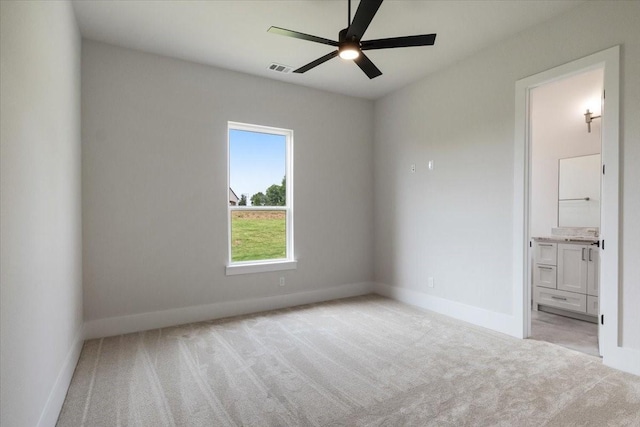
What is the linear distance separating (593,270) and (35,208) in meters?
5.03

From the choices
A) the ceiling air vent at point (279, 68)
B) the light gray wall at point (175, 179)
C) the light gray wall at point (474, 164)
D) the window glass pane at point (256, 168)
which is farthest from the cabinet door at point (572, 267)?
the ceiling air vent at point (279, 68)

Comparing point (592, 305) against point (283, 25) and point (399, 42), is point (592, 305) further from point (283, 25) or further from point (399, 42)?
point (283, 25)

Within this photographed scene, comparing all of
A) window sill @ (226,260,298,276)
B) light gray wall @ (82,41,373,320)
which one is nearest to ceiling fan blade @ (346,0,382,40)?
light gray wall @ (82,41,373,320)

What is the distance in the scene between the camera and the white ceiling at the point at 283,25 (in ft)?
9.25

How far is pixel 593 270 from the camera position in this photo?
12.3ft

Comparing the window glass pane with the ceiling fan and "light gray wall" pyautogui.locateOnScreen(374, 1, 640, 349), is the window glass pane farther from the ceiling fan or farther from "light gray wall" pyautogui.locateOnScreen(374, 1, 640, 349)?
the ceiling fan

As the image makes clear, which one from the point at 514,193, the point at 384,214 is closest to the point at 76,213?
the point at 384,214

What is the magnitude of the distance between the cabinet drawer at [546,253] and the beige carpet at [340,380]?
141 centimetres

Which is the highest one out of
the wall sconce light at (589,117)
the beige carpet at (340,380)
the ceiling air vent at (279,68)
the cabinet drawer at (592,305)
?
the ceiling air vent at (279,68)

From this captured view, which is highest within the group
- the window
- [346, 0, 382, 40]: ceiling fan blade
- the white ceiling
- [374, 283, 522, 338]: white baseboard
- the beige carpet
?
the white ceiling

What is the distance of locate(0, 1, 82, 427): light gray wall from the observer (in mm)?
1330

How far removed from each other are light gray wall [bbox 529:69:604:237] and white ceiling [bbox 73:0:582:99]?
1.88 metres

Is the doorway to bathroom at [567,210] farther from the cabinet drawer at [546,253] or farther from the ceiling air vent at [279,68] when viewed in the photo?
the ceiling air vent at [279,68]

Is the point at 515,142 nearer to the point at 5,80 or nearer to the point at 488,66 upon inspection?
the point at 488,66
